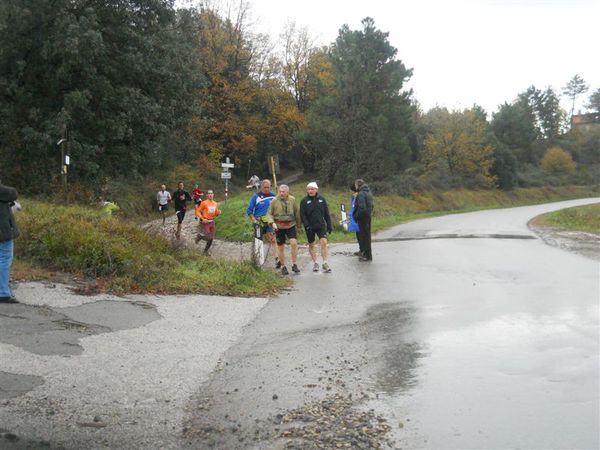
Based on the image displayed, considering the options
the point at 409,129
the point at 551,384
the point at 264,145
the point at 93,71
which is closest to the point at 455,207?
the point at 409,129

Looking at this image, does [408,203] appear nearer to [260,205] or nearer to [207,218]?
[207,218]

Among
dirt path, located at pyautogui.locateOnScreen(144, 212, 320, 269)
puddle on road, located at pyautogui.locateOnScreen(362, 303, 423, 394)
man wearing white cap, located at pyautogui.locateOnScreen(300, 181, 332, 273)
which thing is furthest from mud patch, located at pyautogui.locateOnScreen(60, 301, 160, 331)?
man wearing white cap, located at pyautogui.locateOnScreen(300, 181, 332, 273)

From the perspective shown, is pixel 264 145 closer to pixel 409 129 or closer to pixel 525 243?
pixel 409 129

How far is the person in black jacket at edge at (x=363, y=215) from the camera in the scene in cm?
1451

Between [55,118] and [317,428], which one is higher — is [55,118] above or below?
above

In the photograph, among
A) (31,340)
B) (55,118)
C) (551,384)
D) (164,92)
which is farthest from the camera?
(164,92)

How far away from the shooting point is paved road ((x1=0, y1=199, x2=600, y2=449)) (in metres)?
4.52

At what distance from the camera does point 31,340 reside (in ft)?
20.7

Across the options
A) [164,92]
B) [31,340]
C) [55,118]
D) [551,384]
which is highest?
[164,92]

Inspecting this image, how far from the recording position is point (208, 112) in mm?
48062

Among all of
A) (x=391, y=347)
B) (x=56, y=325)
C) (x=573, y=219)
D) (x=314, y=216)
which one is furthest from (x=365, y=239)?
(x=573, y=219)

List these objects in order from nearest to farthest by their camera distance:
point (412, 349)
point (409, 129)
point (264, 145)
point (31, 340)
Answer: point (31, 340) < point (412, 349) < point (409, 129) < point (264, 145)

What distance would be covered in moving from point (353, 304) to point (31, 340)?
4.85 metres

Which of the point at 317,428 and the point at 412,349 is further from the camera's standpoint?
the point at 412,349
